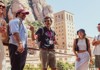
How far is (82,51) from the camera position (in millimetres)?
7199

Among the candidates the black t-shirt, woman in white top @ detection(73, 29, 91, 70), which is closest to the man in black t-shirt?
the black t-shirt

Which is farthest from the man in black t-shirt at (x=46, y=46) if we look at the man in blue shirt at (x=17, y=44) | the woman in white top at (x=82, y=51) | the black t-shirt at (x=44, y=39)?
the man in blue shirt at (x=17, y=44)

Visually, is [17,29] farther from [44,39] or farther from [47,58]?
[47,58]

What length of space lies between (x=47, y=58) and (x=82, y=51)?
122 cm

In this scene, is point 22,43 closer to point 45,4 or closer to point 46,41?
point 46,41

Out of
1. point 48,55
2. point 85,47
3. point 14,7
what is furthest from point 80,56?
point 14,7

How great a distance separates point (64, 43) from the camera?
13038cm

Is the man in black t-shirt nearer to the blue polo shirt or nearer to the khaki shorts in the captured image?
the khaki shorts

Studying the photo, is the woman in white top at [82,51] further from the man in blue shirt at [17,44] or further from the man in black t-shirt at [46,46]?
the man in blue shirt at [17,44]

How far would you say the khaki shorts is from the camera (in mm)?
6355

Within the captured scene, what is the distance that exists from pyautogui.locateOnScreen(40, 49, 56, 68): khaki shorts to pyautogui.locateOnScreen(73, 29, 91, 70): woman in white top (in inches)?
37.5

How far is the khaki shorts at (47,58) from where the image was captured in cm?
636

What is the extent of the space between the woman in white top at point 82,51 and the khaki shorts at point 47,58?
3.12ft

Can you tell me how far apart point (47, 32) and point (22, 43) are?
148 centimetres
